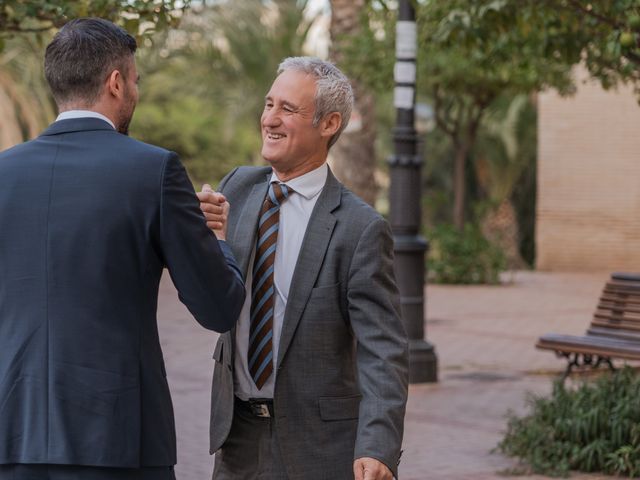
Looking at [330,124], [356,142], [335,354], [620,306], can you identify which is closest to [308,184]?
[330,124]

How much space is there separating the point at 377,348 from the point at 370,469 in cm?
32

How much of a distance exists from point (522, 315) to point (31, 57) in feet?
31.4

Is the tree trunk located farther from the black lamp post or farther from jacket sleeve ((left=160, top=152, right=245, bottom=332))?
jacket sleeve ((left=160, top=152, right=245, bottom=332))

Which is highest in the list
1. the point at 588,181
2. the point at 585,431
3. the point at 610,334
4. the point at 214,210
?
the point at 214,210

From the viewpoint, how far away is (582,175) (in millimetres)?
24500

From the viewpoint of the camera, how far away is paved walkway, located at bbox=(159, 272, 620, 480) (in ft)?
24.4

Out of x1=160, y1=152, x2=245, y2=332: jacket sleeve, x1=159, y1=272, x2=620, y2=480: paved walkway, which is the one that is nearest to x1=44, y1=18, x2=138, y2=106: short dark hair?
x1=160, y1=152, x2=245, y2=332: jacket sleeve

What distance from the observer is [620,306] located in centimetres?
860

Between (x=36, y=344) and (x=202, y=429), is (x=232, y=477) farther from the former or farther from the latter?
(x=202, y=429)

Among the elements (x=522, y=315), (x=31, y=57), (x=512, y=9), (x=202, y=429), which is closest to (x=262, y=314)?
(x=512, y=9)

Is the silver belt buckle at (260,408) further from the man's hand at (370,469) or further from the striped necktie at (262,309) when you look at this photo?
the man's hand at (370,469)

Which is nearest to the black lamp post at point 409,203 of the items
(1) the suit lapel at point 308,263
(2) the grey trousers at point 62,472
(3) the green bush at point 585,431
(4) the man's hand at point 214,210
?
(3) the green bush at point 585,431

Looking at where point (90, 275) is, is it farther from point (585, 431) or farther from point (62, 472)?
point (585, 431)

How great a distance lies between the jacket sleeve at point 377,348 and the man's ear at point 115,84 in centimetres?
81
